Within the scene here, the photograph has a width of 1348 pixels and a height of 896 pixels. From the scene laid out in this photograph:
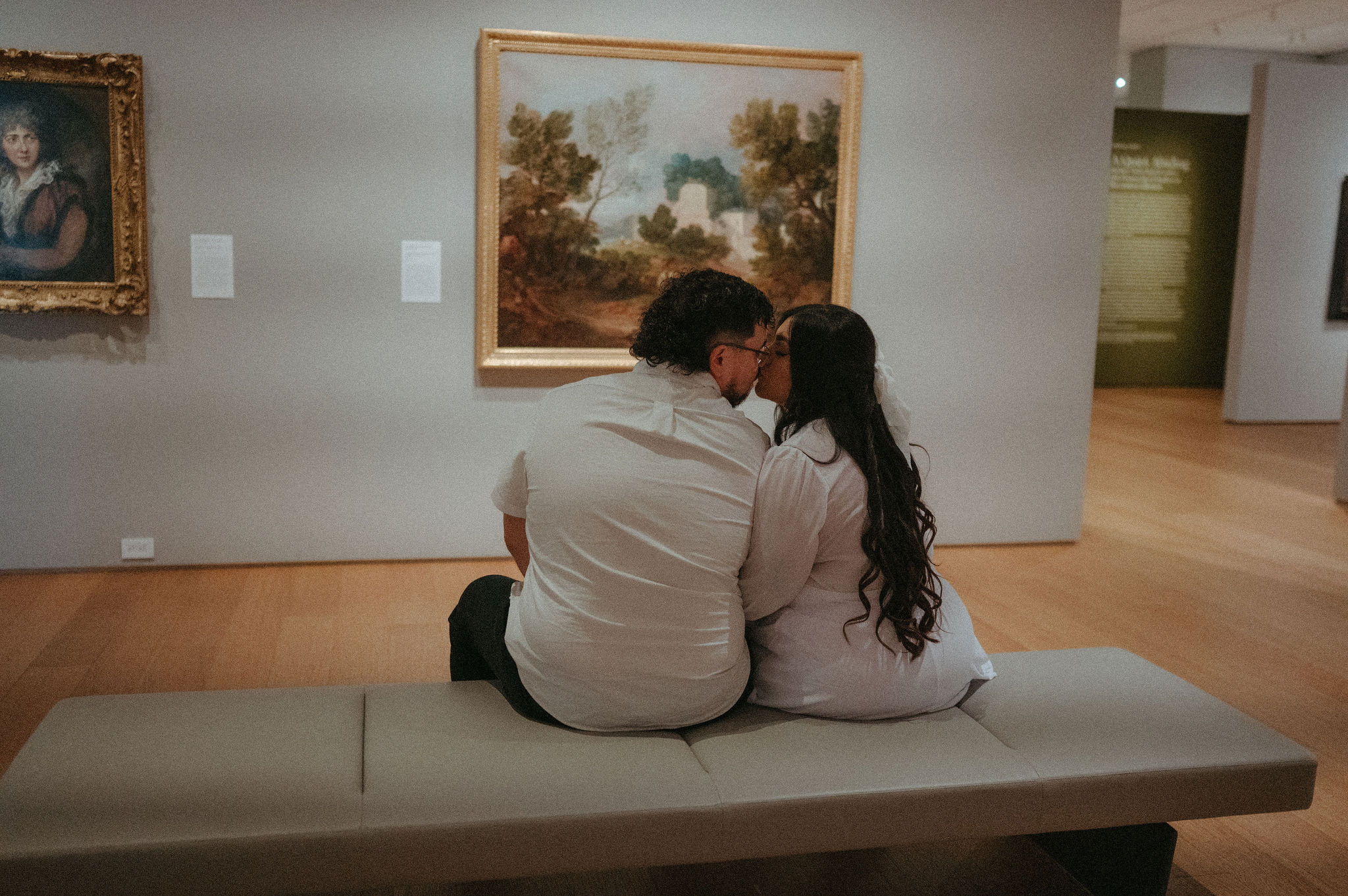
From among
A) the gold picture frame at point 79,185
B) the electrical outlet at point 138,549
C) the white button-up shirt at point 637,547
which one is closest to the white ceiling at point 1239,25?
the gold picture frame at point 79,185

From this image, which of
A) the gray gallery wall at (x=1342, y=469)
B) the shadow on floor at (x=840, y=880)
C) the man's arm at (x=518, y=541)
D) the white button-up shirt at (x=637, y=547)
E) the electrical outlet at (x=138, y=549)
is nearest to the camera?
the white button-up shirt at (x=637, y=547)

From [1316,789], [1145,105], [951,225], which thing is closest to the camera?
[1316,789]

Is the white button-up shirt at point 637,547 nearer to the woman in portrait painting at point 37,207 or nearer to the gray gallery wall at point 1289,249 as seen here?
the woman in portrait painting at point 37,207

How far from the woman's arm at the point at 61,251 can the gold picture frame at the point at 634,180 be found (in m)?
2.07

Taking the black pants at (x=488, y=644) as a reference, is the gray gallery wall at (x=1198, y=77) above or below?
above

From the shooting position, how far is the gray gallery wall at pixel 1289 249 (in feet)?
42.5

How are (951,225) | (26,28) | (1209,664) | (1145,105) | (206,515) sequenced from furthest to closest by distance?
(1145,105) < (951,225) < (206,515) < (26,28) < (1209,664)

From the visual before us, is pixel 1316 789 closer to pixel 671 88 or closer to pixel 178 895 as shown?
pixel 178 895

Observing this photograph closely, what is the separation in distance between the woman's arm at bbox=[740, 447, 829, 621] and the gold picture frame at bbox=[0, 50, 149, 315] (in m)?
4.50

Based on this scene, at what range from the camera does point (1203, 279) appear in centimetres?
1652

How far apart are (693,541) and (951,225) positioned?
484cm

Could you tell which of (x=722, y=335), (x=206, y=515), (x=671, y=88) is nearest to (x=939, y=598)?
(x=722, y=335)

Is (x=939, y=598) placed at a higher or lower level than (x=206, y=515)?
higher

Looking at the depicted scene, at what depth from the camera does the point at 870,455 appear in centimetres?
287
